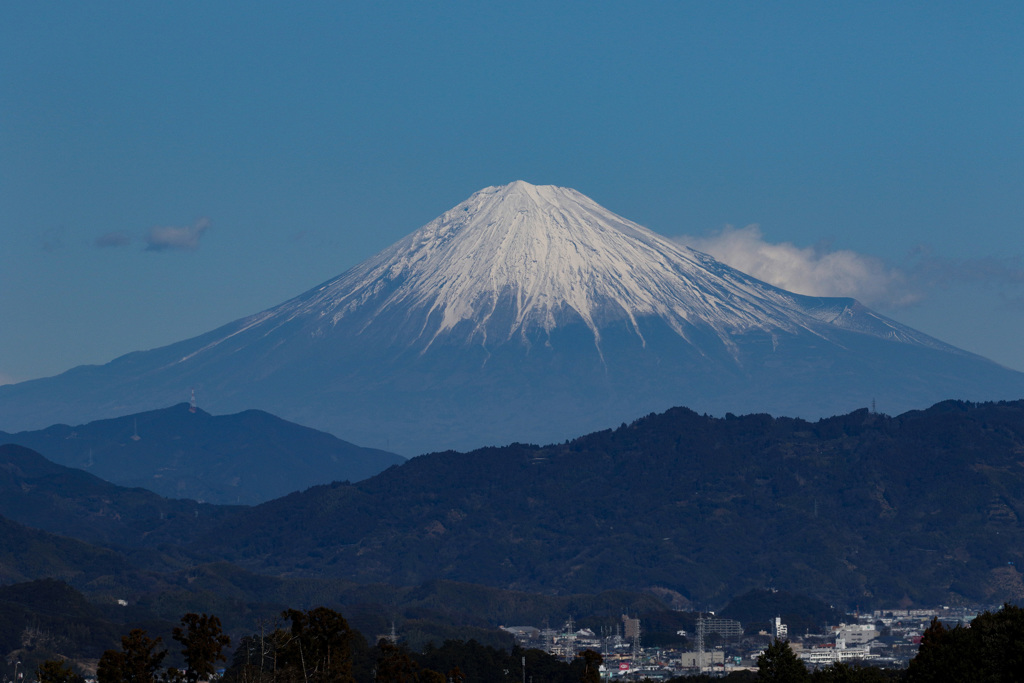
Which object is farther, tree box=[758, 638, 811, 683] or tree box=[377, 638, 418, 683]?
tree box=[758, 638, 811, 683]

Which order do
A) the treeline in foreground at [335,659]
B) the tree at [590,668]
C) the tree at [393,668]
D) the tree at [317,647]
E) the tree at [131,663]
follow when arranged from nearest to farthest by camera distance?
the treeline in foreground at [335,659] < the tree at [131,663] < the tree at [317,647] < the tree at [393,668] < the tree at [590,668]

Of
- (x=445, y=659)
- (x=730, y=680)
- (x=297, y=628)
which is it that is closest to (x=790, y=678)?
(x=297, y=628)

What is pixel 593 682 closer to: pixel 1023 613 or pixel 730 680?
pixel 1023 613

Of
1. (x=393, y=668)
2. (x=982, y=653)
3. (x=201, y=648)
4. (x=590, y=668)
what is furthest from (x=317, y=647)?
(x=982, y=653)

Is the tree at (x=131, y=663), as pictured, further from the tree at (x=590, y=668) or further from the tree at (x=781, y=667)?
the tree at (x=781, y=667)

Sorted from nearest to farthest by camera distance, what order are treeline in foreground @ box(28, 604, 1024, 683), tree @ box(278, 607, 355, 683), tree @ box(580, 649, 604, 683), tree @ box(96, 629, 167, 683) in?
treeline in foreground @ box(28, 604, 1024, 683), tree @ box(96, 629, 167, 683), tree @ box(278, 607, 355, 683), tree @ box(580, 649, 604, 683)

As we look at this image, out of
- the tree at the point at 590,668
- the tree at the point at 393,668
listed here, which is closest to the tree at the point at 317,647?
the tree at the point at 393,668

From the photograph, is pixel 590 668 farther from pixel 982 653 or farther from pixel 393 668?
pixel 982 653

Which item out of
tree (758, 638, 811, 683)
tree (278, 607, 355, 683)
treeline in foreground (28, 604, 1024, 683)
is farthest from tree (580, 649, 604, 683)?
tree (278, 607, 355, 683)

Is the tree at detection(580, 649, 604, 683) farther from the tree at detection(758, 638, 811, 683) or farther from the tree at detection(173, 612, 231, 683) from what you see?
the tree at detection(173, 612, 231, 683)
